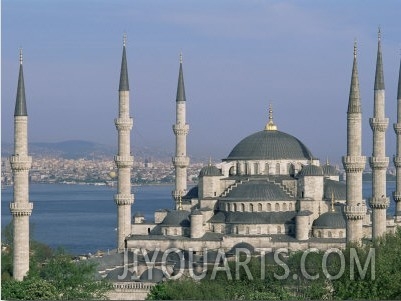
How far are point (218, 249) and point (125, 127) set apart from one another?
550 cm

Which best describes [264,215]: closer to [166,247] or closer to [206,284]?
[166,247]

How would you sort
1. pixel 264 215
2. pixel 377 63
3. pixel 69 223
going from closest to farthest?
pixel 377 63
pixel 264 215
pixel 69 223

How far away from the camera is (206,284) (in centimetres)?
3569

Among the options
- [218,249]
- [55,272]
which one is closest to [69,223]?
[218,249]

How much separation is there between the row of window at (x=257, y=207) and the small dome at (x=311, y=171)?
1349 millimetres

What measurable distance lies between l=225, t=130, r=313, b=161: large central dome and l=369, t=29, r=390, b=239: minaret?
22.7 ft

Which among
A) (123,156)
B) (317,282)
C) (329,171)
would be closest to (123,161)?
(123,156)

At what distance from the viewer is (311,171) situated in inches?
2002

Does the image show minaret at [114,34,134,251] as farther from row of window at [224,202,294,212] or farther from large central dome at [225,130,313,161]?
large central dome at [225,130,313,161]

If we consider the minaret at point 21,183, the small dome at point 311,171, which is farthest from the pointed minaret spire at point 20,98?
the small dome at point 311,171

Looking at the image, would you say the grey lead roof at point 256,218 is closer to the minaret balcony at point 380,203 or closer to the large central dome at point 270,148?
the large central dome at point 270,148

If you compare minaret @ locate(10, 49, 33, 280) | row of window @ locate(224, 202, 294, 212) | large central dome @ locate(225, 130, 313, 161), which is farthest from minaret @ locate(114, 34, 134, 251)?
minaret @ locate(10, 49, 33, 280)

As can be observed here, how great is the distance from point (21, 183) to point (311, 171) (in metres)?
12.9

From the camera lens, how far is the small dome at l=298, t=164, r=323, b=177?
167 ft
